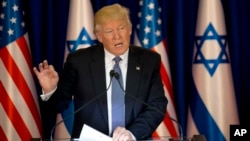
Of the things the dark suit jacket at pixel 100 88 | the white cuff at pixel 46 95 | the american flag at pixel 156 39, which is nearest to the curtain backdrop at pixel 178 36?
the american flag at pixel 156 39

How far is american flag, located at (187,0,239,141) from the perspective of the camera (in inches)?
153

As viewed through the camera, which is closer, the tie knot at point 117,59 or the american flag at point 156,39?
the tie knot at point 117,59

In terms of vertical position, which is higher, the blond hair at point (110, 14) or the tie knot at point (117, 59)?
the blond hair at point (110, 14)

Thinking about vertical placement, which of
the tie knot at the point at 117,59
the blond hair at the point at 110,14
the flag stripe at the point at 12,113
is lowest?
the flag stripe at the point at 12,113

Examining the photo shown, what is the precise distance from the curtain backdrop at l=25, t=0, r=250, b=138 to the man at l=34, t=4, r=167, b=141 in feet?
4.98

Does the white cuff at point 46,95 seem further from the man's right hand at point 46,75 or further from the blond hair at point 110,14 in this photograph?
the blond hair at point 110,14

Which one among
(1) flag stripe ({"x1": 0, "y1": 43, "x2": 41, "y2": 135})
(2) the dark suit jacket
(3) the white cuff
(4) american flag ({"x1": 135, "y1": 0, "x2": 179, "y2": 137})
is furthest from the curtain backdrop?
(3) the white cuff

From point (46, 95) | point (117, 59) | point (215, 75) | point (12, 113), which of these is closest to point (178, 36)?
point (215, 75)

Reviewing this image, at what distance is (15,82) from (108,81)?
1.39 meters

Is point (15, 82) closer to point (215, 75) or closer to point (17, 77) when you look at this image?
point (17, 77)

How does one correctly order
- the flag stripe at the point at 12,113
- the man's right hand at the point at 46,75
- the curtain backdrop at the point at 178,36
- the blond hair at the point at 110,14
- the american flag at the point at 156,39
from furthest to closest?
the curtain backdrop at the point at 178,36, the american flag at the point at 156,39, the flag stripe at the point at 12,113, the blond hair at the point at 110,14, the man's right hand at the point at 46,75

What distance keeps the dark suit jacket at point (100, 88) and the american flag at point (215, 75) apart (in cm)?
126

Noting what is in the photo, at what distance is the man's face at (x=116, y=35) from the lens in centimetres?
260

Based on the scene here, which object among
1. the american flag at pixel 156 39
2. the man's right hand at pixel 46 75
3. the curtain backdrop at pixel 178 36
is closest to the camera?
the man's right hand at pixel 46 75
